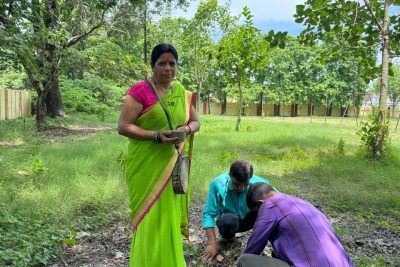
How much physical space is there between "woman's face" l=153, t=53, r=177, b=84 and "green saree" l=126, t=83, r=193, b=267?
0.35 ft

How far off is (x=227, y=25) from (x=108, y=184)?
76.6 feet

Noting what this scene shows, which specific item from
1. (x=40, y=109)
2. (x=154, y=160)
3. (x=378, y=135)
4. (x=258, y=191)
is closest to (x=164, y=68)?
(x=154, y=160)

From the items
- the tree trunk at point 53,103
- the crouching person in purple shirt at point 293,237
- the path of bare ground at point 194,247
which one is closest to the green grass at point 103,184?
the path of bare ground at point 194,247

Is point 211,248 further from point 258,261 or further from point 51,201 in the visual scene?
point 51,201

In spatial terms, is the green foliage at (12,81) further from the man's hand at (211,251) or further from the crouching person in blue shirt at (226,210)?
the man's hand at (211,251)

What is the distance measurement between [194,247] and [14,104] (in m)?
17.2

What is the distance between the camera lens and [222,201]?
3.50 metres

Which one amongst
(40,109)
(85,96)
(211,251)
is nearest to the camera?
(211,251)

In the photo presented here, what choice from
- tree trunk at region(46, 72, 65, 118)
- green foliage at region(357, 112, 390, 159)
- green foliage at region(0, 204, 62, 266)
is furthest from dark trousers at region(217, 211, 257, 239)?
tree trunk at region(46, 72, 65, 118)

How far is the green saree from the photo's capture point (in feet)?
8.12

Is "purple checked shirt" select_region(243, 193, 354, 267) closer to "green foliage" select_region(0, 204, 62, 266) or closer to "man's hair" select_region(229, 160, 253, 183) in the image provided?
"man's hair" select_region(229, 160, 253, 183)

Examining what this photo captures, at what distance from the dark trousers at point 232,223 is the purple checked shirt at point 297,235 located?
0.94 metres

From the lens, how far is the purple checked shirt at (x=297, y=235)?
2.07 meters

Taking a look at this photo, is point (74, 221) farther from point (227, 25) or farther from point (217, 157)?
point (227, 25)
